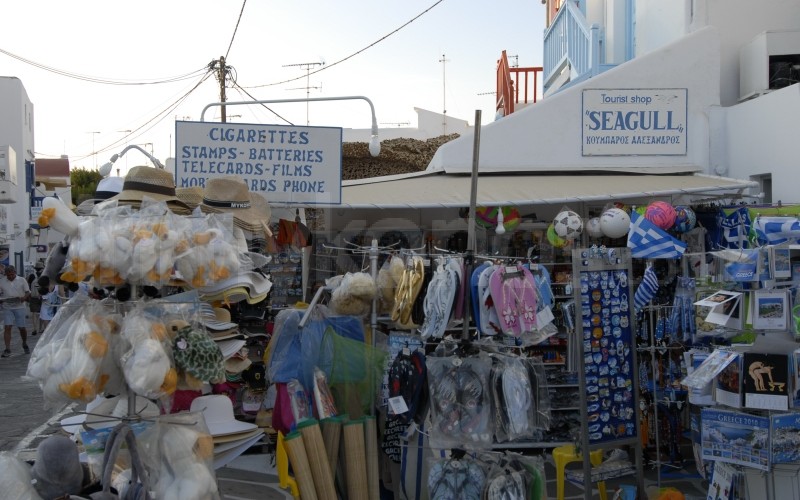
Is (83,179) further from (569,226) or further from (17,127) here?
(569,226)

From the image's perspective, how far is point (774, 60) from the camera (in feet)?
29.8

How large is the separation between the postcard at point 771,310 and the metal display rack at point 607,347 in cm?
117

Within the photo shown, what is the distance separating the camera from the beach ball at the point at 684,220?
7.09m

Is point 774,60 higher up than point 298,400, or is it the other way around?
point 774,60

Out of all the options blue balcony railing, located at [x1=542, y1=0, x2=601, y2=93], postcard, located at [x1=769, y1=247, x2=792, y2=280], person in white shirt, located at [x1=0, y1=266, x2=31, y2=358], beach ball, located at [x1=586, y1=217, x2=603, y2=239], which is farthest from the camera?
person in white shirt, located at [x1=0, y1=266, x2=31, y2=358]

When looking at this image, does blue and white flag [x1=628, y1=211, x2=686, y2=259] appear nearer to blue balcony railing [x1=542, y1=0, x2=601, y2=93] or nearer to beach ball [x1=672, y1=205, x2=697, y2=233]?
beach ball [x1=672, y1=205, x2=697, y2=233]

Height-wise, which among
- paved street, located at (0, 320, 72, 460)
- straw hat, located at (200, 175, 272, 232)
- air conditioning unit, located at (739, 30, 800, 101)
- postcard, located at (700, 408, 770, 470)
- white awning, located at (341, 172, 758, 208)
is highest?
air conditioning unit, located at (739, 30, 800, 101)

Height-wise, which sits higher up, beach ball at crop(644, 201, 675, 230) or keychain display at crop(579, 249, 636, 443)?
beach ball at crop(644, 201, 675, 230)

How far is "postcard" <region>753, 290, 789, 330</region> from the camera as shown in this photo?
471 cm

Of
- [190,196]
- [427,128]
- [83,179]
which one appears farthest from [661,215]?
[83,179]

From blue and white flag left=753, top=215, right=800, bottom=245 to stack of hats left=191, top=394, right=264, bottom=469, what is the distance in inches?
136

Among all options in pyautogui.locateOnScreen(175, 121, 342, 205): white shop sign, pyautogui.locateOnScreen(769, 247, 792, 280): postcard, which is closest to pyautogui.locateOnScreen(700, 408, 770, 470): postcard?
pyautogui.locateOnScreen(769, 247, 792, 280): postcard

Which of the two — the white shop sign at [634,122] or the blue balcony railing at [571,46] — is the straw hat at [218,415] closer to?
the white shop sign at [634,122]

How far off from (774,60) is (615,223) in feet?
11.5
